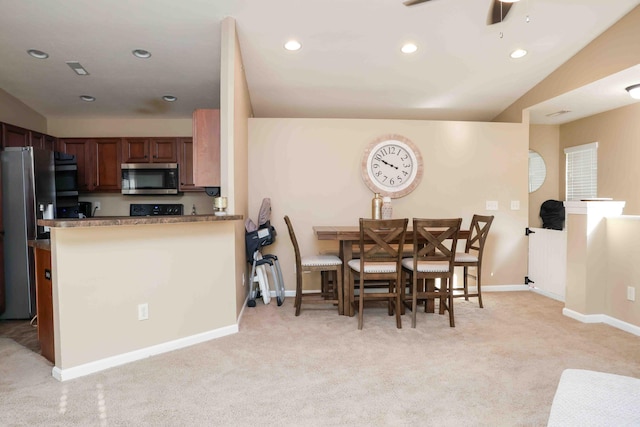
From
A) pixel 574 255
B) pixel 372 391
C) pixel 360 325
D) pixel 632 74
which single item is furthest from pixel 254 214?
pixel 632 74

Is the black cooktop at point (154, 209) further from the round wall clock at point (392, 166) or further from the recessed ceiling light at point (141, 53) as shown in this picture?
the round wall clock at point (392, 166)

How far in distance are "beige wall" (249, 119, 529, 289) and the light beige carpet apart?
4.60 feet

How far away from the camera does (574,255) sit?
3416 millimetres

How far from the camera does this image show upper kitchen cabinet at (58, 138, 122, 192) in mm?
4797

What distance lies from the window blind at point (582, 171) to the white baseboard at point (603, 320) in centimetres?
206

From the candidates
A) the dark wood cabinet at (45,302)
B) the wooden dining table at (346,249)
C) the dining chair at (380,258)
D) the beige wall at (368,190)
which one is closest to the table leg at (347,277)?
the wooden dining table at (346,249)

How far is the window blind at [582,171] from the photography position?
467cm

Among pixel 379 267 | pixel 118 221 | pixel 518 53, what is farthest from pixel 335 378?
pixel 518 53

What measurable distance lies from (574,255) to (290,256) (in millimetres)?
2942

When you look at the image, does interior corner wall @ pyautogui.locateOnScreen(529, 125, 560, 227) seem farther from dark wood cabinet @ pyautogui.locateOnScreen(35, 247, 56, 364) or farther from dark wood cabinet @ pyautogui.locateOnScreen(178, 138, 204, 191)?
dark wood cabinet @ pyautogui.locateOnScreen(35, 247, 56, 364)

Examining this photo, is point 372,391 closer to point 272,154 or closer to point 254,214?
point 254,214

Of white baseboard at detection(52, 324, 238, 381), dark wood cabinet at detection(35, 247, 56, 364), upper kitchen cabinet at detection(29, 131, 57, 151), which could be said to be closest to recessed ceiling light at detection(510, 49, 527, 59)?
white baseboard at detection(52, 324, 238, 381)

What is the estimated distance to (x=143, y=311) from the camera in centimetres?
253

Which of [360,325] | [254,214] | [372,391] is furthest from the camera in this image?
[254,214]
